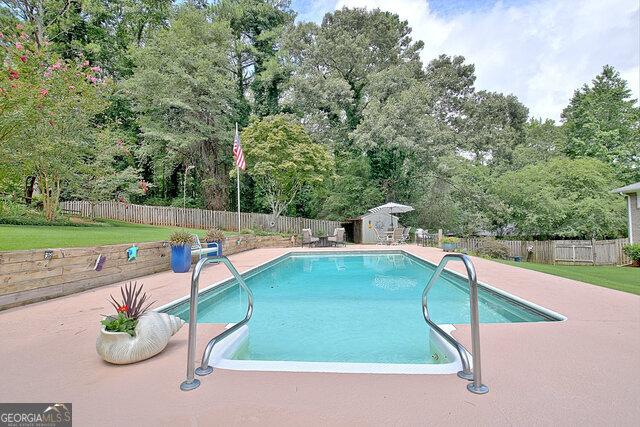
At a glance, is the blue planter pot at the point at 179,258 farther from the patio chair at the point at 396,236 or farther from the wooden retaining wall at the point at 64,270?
the patio chair at the point at 396,236

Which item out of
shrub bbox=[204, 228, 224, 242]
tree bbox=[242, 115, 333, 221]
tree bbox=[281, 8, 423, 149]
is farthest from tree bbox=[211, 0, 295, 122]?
shrub bbox=[204, 228, 224, 242]

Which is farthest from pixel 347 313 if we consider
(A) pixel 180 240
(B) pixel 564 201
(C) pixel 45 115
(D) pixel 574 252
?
(B) pixel 564 201

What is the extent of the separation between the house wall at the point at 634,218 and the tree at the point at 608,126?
924 cm

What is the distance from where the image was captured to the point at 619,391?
79.9 inches

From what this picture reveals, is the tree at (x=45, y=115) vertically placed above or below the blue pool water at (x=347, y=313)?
above

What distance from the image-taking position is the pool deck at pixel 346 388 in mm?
1775

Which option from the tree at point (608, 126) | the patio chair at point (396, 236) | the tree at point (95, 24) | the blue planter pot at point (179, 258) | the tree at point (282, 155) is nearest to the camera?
the blue planter pot at point (179, 258)

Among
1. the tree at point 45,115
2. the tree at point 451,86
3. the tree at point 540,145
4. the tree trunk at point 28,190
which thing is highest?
the tree at point 451,86

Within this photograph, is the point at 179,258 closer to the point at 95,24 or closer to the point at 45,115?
the point at 45,115

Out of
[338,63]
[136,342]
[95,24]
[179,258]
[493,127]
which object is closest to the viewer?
[136,342]

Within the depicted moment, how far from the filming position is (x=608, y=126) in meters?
23.2

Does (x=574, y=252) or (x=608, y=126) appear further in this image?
(x=608, y=126)

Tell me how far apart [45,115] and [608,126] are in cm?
3159

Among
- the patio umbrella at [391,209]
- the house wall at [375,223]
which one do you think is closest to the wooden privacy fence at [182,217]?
the house wall at [375,223]
